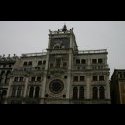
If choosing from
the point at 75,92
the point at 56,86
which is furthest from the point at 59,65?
the point at 75,92

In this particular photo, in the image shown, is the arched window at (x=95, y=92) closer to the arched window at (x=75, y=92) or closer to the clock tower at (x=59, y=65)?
the arched window at (x=75, y=92)

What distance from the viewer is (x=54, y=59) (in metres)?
44.3

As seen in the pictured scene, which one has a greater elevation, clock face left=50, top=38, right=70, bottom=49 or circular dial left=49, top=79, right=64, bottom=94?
clock face left=50, top=38, right=70, bottom=49

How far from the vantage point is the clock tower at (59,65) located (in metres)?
39.9

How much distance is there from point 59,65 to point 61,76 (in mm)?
2822

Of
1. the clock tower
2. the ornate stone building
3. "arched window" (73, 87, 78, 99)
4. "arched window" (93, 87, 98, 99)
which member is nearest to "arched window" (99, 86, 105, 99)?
the ornate stone building

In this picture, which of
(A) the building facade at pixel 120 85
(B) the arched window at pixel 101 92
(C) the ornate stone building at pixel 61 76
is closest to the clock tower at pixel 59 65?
(C) the ornate stone building at pixel 61 76

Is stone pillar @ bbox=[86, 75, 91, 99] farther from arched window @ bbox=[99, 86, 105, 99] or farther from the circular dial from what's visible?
the circular dial

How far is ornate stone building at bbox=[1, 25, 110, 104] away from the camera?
39094 millimetres

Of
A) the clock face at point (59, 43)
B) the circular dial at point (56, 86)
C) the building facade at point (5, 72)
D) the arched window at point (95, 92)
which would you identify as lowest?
the arched window at point (95, 92)

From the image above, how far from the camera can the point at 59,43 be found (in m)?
45.7
